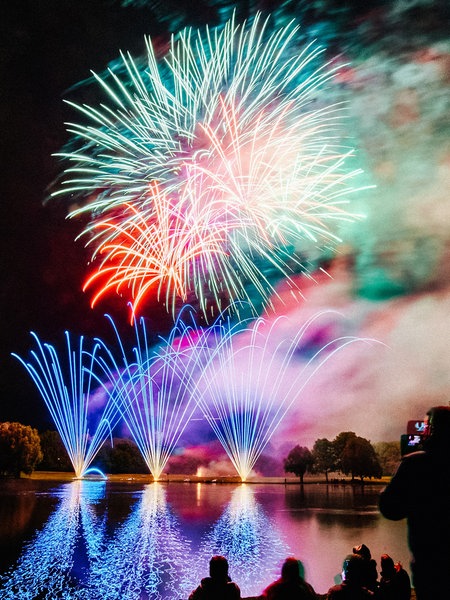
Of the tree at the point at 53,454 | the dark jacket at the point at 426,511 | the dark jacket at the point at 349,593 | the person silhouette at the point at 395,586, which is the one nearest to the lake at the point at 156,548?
the person silhouette at the point at 395,586

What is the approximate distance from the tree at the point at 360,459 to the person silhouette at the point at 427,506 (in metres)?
103

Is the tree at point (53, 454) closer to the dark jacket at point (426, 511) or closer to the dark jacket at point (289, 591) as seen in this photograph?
the dark jacket at point (289, 591)

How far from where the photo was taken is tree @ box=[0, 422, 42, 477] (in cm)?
6638

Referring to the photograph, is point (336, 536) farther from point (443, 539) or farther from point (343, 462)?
point (343, 462)

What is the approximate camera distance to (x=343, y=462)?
10750 cm

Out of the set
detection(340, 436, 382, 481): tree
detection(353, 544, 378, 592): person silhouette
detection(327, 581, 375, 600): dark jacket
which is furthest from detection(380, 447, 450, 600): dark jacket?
detection(340, 436, 382, 481): tree

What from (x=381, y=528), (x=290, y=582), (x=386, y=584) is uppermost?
(x=290, y=582)

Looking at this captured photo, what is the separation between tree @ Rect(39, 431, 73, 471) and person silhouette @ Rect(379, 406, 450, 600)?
9586 cm

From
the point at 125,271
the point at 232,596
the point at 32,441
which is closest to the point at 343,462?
the point at 32,441

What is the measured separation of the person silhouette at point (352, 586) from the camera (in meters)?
4.20

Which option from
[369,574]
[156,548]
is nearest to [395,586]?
[369,574]

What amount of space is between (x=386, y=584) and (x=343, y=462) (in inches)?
4276

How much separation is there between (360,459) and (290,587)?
104125mm

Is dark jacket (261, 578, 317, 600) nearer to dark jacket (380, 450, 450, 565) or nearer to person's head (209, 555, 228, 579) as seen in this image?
person's head (209, 555, 228, 579)
